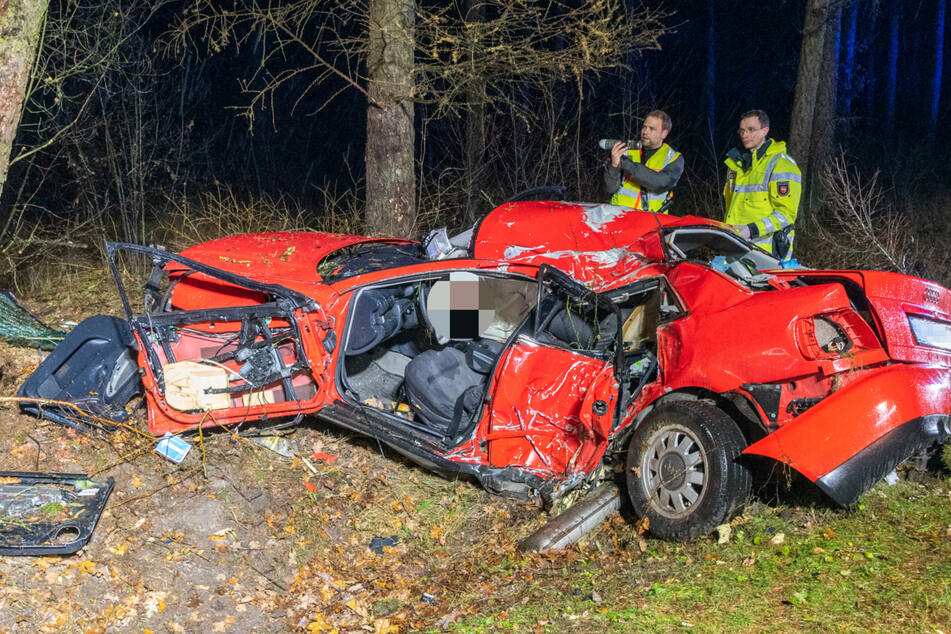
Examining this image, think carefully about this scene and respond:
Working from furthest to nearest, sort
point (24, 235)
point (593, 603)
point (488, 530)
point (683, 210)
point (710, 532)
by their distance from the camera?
point (683, 210)
point (24, 235)
point (488, 530)
point (710, 532)
point (593, 603)

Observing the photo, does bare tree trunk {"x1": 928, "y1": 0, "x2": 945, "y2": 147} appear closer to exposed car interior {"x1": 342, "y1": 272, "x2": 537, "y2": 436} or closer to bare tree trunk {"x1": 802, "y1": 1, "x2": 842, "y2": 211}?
bare tree trunk {"x1": 802, "y1": 1, "x2": 842, "y2": 211}

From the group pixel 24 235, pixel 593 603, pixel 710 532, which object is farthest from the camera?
pixel 24 235

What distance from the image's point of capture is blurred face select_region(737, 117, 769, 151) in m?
6.16

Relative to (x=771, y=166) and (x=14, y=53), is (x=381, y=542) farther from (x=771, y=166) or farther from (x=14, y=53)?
(x=771, y=166)

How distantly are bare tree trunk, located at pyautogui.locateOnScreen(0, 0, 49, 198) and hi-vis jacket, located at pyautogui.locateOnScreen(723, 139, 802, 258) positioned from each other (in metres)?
5.06

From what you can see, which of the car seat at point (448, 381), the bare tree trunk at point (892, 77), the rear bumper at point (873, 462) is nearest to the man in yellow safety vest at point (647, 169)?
the car seat at point (448, 381)

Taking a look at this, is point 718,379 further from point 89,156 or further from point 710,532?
point 89,156

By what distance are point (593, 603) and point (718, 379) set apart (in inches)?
51.6

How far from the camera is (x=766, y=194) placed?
6164 mm

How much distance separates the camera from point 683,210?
12.1m

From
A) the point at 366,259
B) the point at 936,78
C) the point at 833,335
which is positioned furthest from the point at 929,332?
the point at 936,78

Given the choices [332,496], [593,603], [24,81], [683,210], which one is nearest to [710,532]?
[593,603]

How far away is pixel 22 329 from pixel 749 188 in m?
5.92

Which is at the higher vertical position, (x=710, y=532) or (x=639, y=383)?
(x=639, y=383)
